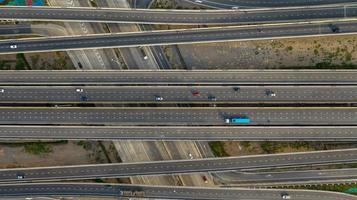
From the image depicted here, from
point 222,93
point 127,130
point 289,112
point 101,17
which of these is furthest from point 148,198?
point 101,17

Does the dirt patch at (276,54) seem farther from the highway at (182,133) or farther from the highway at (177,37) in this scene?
the highway at (182,133)

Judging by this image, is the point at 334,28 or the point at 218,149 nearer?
the point at 334,28

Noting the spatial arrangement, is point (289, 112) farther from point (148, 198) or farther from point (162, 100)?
point (148, 198)


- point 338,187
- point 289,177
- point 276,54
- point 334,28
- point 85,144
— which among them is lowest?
point 338,187

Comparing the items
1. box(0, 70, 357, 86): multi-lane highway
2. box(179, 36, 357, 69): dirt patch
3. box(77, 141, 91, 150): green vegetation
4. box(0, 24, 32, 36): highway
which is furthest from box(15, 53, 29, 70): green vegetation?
box(179, 36, 357, 69): dirt patch

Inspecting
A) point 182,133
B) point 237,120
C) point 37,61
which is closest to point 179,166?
point 182,133

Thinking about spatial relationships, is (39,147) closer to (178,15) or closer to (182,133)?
(182,133)

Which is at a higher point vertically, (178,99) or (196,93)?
(196,93)

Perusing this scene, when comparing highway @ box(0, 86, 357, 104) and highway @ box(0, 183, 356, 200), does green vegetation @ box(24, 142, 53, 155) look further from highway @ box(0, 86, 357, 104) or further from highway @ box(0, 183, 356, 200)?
highway @ box(0, 86, 357, 104)

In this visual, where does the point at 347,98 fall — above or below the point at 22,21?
below
